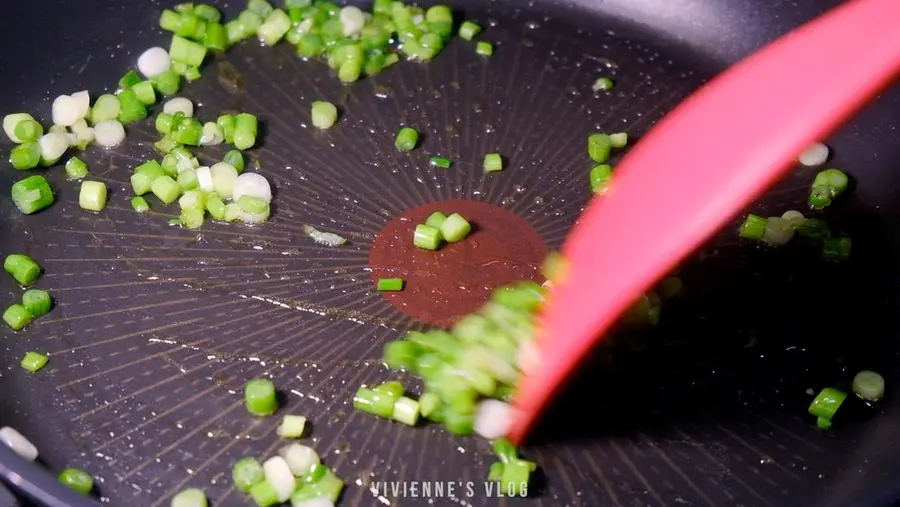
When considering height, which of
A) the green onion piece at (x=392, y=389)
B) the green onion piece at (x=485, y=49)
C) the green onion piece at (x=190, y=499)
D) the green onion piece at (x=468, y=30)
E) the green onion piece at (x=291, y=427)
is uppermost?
the green onion piece at (x=468, y=30)

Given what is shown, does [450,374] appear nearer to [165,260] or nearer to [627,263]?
[627,263]

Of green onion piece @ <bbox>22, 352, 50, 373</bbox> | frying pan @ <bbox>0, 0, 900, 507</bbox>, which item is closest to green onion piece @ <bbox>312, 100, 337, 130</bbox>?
frying pan @ <bbox>0, 0, 900, 507</bbox>

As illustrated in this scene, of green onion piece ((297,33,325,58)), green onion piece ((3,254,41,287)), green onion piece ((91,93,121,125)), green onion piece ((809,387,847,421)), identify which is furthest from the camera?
green onion piece ((297,33,325,58))

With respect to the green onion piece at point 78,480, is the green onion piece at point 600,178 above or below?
above

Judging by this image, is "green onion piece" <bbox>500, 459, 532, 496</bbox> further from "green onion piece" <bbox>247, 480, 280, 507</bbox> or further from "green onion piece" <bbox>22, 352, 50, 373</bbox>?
"green onion piece" <bbox>22, 352, 50, 373</bbox>

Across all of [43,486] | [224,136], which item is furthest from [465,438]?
[224,136]

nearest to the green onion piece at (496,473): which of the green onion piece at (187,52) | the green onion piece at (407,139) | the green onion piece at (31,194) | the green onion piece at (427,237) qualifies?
the green onion piece at (427,237)

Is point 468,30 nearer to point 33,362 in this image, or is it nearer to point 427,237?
point 427,237

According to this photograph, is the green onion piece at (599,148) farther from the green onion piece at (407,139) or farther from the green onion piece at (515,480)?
the green onion piece at (515,480)
